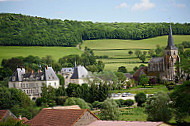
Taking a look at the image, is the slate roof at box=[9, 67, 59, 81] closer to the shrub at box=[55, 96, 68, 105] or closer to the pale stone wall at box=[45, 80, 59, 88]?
the pale stone wall at box=[45, 80, 59, 88]

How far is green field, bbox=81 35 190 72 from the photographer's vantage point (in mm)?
121062

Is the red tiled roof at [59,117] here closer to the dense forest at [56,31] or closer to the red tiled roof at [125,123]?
the red tiled roof at [125,123]

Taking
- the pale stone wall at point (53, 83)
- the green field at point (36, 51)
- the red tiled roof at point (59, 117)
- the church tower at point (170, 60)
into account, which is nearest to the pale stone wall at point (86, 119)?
the red tiled roof at point (59, 117)

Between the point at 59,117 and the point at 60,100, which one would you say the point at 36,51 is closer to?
the point at 60,100

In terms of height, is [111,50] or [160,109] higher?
[111,50]

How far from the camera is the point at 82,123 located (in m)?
30.1

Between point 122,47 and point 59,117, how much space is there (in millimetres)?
107352

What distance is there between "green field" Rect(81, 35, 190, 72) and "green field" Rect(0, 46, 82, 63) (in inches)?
360

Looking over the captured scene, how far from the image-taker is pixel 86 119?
30.5m

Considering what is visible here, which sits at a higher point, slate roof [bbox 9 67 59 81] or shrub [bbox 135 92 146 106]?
slate roof [bbox 9 67 59 81]

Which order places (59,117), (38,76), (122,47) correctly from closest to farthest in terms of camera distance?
(59,117)
(38,76)
(122,47)

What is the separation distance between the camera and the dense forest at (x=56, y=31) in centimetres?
14438

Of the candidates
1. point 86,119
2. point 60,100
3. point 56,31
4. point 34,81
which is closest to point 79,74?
point 34,81

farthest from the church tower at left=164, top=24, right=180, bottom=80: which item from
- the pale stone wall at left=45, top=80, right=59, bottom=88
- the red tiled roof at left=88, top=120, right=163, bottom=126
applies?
the red tiled roof at left=88, top=120, right=163, bottom=126
